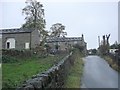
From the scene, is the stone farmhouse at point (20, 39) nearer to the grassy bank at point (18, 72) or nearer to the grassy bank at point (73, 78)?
the grassy bank at point (18, 72)

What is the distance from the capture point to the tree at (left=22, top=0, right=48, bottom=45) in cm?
6392

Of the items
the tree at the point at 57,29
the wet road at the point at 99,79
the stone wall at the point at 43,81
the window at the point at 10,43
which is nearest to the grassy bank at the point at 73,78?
the wet road at the point at 99,79

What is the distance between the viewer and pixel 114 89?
49.5ft

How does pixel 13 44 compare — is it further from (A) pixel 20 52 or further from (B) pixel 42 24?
(A) pixel 20 52

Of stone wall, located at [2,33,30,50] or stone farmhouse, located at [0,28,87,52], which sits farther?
stone wall, located at [2,33,30,50]

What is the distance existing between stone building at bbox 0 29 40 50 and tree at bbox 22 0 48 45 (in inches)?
97.8

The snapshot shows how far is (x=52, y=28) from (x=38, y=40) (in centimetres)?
3199

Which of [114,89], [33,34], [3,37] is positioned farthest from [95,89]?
[3,37]

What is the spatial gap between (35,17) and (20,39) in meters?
7.09

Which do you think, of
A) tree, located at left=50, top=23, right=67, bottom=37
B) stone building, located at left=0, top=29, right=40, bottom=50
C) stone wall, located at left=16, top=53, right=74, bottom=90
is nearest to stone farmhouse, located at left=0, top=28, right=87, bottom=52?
stone building, located at left=0, top=29, right=40, bottom=50

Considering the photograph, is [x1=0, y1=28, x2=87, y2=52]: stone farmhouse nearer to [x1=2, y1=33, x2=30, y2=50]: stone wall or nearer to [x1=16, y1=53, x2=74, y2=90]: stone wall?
[x1=2, y1=33, x2=30, y2=50]: stone wall

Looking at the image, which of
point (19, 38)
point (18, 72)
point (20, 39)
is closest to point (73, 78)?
point (18, 72)

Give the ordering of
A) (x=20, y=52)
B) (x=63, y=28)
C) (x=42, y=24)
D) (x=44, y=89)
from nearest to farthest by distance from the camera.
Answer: (x=44, y=89) < (x=20, y=52) < (x=42, y=24) < (x=63, y=28)

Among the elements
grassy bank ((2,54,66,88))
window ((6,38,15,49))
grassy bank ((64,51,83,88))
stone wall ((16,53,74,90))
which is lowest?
grassy bank ((64,51,83,88))
